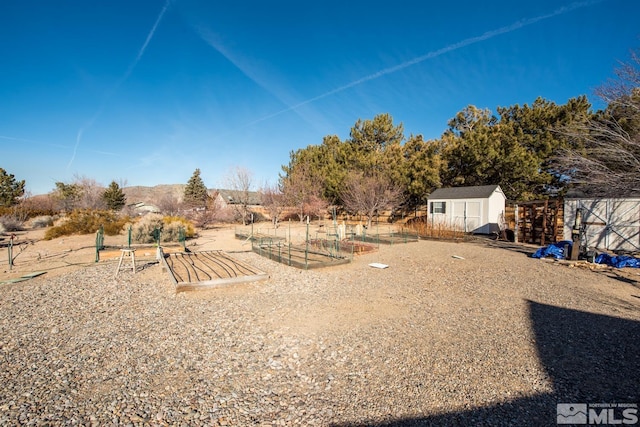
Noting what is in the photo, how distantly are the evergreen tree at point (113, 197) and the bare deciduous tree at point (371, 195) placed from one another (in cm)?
2781

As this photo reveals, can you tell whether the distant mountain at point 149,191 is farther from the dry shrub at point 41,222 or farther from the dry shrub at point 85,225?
the dry shrub at point 85,225

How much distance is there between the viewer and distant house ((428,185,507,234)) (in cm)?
1942

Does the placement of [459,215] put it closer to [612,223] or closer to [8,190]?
[612,223]

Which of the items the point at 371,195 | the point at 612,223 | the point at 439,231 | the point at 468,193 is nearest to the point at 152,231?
the point at 439,231

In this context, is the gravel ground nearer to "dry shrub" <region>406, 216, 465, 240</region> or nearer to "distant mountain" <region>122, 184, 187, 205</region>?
"dry shrub" <region>406, 216, 465, 240</region>

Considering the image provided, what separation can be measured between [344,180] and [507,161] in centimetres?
1365

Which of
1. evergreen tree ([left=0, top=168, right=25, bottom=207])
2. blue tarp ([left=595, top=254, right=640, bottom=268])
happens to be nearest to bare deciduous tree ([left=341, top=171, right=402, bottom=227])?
blue tarp ([left=595, top=254, right=640, bottom=268])

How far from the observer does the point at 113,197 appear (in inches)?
1405

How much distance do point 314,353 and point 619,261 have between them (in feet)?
36.2

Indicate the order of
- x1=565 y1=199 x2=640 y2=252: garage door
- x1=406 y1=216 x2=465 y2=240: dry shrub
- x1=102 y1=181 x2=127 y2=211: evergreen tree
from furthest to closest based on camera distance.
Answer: x1=102 y1=181 x2=127 y2=211: evergreen tree
x1=406 y1=216 x2=465 y2=240: dry shrub
x1=565 y1=199 x2=640 y2=252: garage door

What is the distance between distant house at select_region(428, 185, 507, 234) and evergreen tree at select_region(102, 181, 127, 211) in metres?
35.2

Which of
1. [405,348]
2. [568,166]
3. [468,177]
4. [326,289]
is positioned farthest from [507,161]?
[405,348]

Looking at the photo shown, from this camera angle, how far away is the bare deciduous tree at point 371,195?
80.5 feet

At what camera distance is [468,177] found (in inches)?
1012
